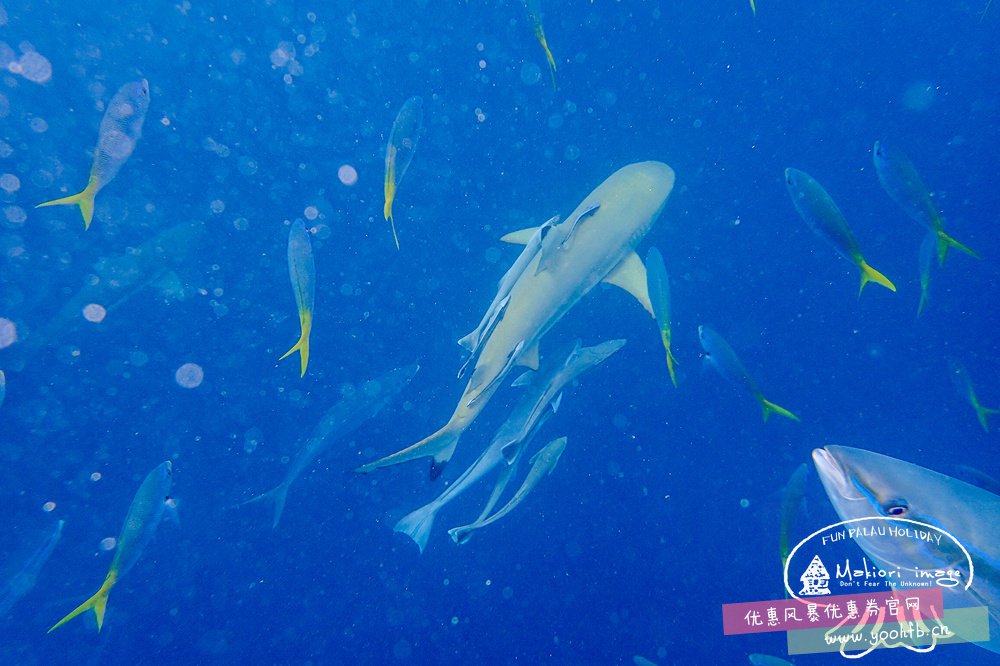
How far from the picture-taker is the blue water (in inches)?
245

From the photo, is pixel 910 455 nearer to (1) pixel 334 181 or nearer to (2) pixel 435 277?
(2) pixel 435 277

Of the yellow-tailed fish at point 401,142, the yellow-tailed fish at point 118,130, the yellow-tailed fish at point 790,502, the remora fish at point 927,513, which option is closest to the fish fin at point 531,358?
the yellow-tailed fish at point 401,142

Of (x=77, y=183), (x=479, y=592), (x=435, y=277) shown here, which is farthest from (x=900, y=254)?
(x=77, y=183)

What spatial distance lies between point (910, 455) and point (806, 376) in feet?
10.9

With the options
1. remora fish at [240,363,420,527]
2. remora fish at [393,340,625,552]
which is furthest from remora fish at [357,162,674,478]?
remora fish at [240,363,420,527]

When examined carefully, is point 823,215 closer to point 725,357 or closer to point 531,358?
point 725,357

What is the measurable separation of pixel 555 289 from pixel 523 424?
3.65 ft

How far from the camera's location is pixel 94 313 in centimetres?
551

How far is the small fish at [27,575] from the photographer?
424 centimetres

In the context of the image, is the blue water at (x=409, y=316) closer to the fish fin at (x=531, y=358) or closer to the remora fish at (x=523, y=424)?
the fish fin at (x=531, y=358)

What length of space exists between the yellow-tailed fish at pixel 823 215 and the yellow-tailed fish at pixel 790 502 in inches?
52.7

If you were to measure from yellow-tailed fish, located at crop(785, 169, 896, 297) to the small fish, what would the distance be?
6.68 meters

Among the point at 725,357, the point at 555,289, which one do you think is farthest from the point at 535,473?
the point at 725,357

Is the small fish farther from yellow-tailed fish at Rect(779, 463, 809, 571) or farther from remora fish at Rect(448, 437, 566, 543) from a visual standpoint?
yellow-tailed fish at Rect(779, 463, 809, 571)
